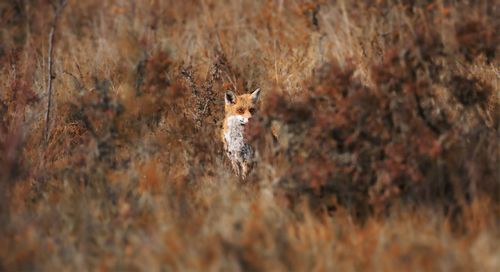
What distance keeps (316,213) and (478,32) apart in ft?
5.34

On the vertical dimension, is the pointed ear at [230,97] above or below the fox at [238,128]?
above

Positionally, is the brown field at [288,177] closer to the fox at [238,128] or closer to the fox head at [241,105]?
the fox at [238,128]

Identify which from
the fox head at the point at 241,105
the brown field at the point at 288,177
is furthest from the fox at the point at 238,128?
the brown field at the point at 288,177

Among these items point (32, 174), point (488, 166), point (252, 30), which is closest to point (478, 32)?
point (488, 166)

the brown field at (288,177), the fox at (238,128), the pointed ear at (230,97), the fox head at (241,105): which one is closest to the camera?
the brown field at (288,177)

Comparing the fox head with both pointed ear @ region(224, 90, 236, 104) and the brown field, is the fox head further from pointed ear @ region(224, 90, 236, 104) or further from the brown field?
the brown field

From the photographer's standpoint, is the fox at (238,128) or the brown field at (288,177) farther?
the fox at (238,128)

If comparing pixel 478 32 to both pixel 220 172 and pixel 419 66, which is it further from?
pixel 220 172

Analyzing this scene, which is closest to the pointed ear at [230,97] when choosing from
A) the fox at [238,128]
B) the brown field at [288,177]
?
the fox at [238,128]

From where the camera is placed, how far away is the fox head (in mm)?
6914

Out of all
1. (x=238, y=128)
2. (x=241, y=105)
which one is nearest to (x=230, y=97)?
(x=241, y=105)

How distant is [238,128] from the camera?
22.9 ft

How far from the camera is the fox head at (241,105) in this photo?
22.7ft

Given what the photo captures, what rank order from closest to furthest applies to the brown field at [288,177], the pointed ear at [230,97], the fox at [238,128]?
the brown field at [288,177] < the fox at [238,128] < the pointed ear at [230,97]
